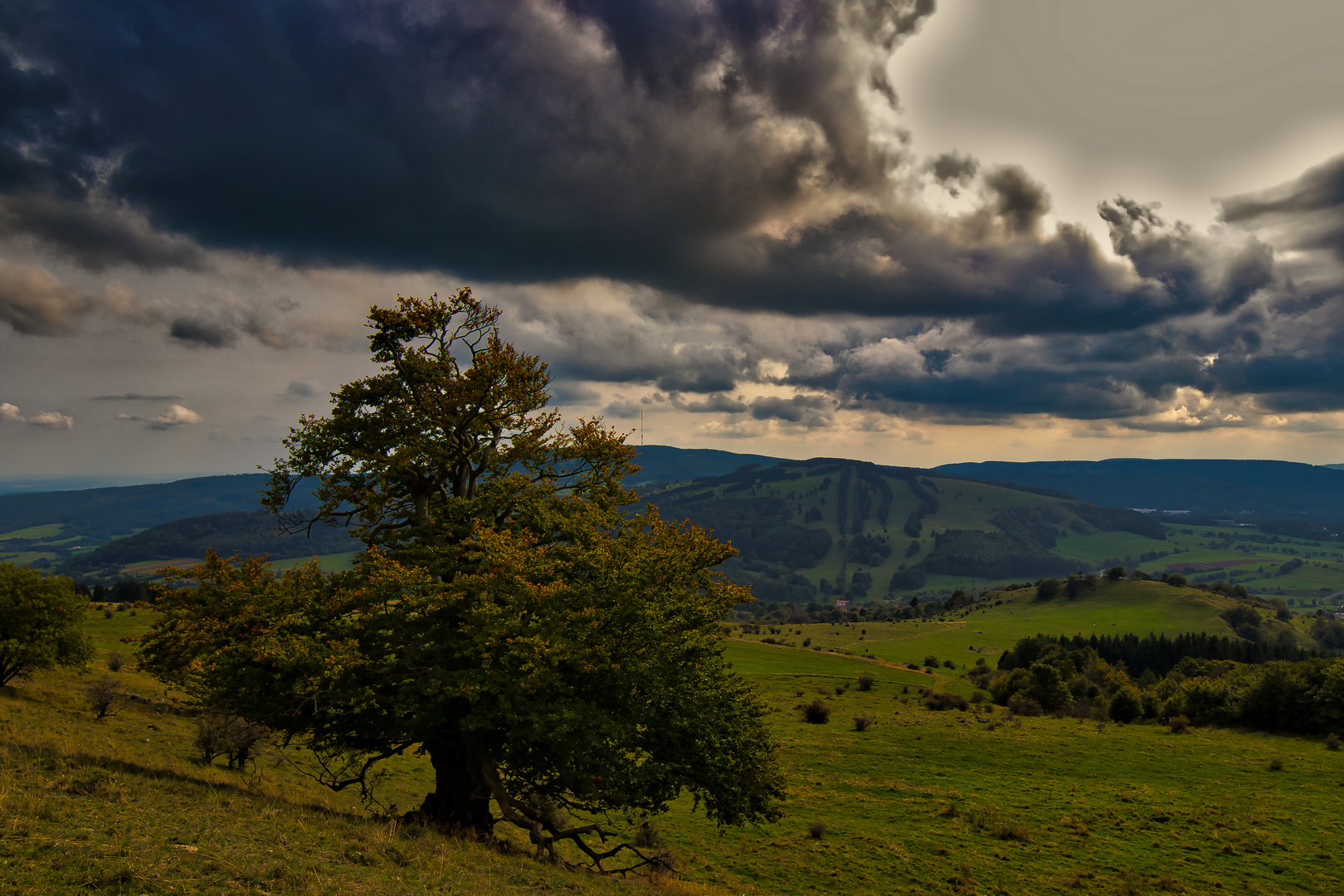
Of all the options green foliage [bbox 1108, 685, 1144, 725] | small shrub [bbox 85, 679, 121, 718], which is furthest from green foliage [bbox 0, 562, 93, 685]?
green foliage [bbox 1108, 685, 1144, 725]

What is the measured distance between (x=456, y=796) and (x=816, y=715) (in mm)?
52166

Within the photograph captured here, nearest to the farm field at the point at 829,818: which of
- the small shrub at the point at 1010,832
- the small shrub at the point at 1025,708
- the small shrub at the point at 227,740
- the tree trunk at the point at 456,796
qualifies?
the small shrub at the point at 1010,832

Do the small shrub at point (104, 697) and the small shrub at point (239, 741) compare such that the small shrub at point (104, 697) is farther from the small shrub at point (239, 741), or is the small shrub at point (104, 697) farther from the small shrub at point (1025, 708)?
the small shrub at point (1025, 708)

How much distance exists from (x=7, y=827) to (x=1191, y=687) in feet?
293

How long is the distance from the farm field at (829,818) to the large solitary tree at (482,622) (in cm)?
295

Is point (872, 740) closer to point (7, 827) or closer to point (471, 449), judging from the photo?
point (471, 449)

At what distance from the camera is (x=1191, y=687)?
68125 millimetres

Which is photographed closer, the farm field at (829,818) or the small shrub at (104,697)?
the farm field at (829,818)

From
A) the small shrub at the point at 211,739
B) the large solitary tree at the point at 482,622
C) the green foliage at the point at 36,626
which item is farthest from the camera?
the green foliage at the point at 36,626

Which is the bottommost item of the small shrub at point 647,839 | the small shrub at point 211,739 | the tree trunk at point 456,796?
the small shrub at point 647,839

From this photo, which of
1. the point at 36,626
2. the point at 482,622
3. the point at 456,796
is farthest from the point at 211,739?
the point at 482,622

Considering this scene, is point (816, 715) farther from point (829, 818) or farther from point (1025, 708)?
point (829, 818)

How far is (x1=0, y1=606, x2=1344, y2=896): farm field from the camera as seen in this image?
13.6 metres

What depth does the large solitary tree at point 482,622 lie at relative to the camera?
19.0 metres
